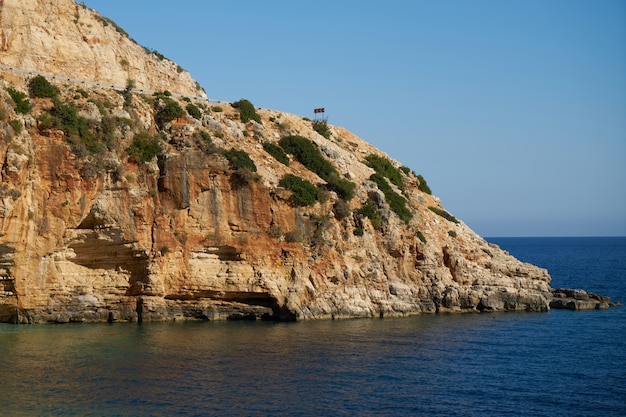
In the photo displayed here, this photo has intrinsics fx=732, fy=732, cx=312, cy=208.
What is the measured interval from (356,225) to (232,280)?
10.5 m

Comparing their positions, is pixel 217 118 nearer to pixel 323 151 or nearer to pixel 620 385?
pixel 323 151

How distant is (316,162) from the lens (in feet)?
182

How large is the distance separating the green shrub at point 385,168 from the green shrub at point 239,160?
16348 millimetres

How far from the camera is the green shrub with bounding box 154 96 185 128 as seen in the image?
49.6 metres

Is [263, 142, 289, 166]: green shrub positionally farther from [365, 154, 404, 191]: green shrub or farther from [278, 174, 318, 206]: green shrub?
[365, 154, 404, 191]: green shrub

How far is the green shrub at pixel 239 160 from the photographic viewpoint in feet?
157

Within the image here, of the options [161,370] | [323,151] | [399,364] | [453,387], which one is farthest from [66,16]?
[453,387]

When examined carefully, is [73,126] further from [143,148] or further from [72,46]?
[72,46]

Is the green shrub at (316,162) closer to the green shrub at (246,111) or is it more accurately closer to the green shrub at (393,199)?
the green shrub at (246,111)

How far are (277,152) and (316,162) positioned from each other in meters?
3.51

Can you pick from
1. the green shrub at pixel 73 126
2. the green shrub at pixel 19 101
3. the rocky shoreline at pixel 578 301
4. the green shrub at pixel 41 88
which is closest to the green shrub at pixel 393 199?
the rocky shoreline at pixel 578 301

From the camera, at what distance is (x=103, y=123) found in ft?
151

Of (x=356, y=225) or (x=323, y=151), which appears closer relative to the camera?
(x=356, y=225)

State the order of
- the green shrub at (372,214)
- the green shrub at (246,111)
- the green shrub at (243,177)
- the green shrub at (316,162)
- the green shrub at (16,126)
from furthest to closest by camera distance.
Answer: the green shrub at (246,111) → the green shrub at (316,162) → the green shrub at (372,214) → the green shrub at (243,177) → the green shrub at (16,126)
